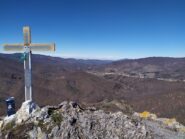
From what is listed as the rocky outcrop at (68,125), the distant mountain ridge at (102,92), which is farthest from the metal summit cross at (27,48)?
the distant mountain ridge at (102,92)

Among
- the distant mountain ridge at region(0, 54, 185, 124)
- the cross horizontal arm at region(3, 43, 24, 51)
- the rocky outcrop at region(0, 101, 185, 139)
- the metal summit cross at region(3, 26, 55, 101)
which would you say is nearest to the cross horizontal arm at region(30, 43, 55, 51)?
the metal summit cross at region(3, 26, 55, 101)

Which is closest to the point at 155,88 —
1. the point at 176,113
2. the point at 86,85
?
the point at 86,85

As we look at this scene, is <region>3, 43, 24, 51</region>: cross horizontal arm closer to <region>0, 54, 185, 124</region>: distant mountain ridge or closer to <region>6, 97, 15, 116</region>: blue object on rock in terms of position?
<region>6, 97, 15, 116</region>: blue object on rock

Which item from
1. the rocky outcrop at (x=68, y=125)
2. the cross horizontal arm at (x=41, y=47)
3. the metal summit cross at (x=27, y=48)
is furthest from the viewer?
the metal summit cross at (x=27, y=48)

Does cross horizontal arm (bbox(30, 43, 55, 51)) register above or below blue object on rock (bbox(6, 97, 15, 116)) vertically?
above

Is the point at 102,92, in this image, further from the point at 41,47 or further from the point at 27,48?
the point at 41,47

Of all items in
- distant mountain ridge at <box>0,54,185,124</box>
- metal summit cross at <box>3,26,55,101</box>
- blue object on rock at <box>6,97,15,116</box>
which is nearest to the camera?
metal summit cross at <box>3,26,55,101</box>

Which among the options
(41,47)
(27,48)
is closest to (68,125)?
(41,47)

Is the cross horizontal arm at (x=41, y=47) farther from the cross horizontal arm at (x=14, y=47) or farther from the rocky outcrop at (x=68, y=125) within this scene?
the rocky outcrop at (x=68, y=125)

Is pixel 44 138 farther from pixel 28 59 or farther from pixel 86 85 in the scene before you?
pixel 86 85
